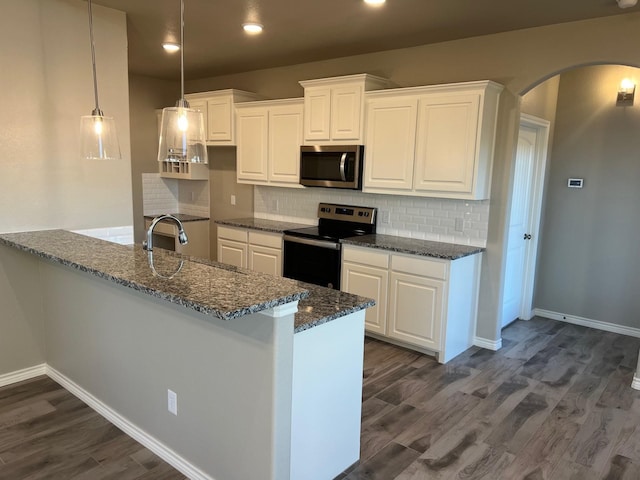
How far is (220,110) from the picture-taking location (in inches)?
213

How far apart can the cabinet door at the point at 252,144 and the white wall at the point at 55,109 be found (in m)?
1.78

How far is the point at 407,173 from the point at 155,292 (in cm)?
273

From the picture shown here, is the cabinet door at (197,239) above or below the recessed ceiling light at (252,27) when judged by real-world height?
below

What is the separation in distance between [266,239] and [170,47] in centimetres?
206

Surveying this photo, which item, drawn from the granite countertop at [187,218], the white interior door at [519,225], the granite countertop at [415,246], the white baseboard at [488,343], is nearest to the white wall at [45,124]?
the granite countertop at [415,246]

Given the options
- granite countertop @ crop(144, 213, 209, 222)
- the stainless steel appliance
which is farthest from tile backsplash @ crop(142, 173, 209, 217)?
the stainless steel appliance

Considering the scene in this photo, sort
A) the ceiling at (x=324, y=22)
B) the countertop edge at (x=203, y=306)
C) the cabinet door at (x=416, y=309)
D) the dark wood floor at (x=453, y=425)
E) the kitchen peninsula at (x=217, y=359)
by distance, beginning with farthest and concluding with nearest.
A: the cabinet door at (x=416, y=309)
the ceiling at (x=324, y=22)
the dark wood floor at (x=453, y=425)
the kitchen peninsula at (x=217, y=359)
the countertop edge at (x=203, y=306)

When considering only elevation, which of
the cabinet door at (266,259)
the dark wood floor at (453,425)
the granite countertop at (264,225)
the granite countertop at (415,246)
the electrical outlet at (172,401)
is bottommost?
the dark wood floor at (453,425)

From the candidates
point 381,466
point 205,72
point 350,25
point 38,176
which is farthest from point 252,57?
point 381,466

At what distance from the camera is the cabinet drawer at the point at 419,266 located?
3.65m

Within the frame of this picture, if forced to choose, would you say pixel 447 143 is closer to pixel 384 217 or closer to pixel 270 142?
pixel 384 217

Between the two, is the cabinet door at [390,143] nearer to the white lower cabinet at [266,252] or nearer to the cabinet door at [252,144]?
the white lower cabinet at [266,252]

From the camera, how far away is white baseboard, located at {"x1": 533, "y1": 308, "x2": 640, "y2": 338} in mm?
4547

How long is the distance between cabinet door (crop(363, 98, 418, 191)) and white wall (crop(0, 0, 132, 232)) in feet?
6.73
